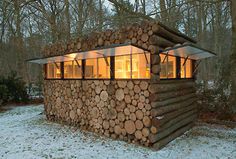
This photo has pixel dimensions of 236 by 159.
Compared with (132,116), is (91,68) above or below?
above

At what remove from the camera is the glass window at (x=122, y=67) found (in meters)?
5.47

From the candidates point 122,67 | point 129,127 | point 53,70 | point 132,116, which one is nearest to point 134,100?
point 132,116

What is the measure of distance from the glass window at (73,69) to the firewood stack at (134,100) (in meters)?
0.23

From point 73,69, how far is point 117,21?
7.94 feet

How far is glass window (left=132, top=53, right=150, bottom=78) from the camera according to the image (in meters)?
5.11

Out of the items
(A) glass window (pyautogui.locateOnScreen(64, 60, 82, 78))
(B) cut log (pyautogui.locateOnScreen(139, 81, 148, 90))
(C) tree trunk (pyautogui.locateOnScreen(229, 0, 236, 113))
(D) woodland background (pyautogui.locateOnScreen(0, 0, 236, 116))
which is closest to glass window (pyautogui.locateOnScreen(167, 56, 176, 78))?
(B) cut log (pyautogui.locateOnScreen(139, 81, 148, 90))

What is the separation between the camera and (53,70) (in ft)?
25.6

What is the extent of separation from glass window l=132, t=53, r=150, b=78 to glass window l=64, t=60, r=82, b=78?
2052 millimetres

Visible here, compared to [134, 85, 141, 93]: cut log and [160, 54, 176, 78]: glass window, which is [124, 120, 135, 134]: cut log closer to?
[134, 85, 141, 93]: cut log

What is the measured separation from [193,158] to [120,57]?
9.61 feet

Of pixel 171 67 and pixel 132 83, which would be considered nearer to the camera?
pixel 132 83

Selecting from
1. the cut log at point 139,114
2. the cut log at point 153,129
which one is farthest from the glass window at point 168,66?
the cut log at point 153,129

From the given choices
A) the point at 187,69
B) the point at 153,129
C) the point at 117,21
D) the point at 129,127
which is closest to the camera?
the point at 153,129

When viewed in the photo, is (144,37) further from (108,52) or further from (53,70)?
(53,70)
